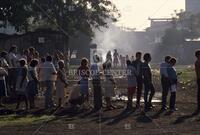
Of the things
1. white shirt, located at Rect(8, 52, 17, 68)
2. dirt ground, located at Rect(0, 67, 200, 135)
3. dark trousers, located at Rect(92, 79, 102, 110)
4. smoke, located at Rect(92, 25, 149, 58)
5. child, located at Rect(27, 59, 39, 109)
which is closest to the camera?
dirt ground, located at Rect(0, 67, 200, 135)

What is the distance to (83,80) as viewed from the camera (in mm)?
20469

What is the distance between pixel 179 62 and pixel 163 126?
205 feet

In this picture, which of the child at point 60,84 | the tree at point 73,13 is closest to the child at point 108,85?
the child at point 60,84

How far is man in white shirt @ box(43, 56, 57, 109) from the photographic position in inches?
808

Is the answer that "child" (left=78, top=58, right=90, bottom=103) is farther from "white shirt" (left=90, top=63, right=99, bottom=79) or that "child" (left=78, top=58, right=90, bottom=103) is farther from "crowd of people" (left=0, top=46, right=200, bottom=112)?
"white shirt" (left=90, top=63, right=99, bottom=79)

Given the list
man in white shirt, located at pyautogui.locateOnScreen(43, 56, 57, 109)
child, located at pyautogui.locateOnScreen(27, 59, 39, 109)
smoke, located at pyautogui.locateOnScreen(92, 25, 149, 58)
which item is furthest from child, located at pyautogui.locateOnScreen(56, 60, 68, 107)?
smoke, located at pyautogui.locateOnScreen(92, 25, 149, 58)

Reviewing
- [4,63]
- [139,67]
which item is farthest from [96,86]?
[4,63]

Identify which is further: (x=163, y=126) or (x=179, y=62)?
(x=179, y=62)

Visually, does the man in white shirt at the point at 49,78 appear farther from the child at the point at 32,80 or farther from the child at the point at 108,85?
the child at the point at 108,85

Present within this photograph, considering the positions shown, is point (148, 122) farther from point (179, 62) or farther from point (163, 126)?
point (179, 62)

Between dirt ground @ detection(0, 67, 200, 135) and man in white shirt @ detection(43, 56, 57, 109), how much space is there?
87cm

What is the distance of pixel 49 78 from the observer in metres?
20.6

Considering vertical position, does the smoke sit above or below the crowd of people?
above

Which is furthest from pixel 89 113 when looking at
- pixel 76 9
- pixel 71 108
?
pixel 76 9
